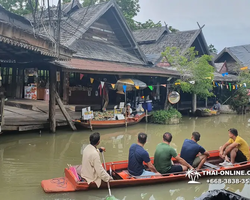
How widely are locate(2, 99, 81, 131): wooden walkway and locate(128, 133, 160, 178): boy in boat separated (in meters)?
5.29

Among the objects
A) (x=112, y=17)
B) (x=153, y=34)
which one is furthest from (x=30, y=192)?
(x=153, y=34)

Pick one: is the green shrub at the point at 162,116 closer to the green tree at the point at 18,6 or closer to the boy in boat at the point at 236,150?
the boy in boat at the point at 236,150

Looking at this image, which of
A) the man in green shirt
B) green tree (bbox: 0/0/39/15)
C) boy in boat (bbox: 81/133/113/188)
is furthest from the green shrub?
green tree (bbox: 0/0/39/15)

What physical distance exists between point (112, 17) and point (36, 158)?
456 inches

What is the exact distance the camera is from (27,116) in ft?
34.8

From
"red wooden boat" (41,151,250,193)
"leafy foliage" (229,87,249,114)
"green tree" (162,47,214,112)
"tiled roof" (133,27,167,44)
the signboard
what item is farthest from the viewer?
"tiled roof" (133,27,167,44)

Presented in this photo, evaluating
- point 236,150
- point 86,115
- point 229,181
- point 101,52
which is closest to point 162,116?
point 86,115

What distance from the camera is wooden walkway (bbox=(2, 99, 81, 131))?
9.12 meters

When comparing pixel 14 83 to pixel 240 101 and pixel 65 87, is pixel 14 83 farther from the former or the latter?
pixel 240 101

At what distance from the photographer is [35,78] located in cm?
1351

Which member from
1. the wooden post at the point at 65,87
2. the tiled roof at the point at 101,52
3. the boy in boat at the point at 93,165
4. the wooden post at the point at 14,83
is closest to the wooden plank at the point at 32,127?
the wooden post at the point at 65,87

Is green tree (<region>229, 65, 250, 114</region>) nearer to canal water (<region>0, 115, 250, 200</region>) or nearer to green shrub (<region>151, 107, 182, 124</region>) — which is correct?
canal water (<region>0, 115, 250, 200</region>)

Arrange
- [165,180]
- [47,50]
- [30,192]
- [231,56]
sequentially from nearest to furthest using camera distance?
[30,192]
[165,180]
[47,50]
[231,56]

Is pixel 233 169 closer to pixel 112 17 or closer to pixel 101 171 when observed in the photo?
pixel 101 171
